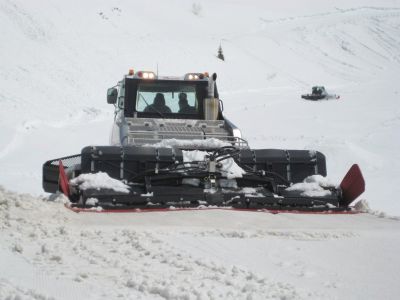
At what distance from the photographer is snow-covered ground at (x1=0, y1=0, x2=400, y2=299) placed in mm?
4004

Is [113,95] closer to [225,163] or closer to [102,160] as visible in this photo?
[102,160]

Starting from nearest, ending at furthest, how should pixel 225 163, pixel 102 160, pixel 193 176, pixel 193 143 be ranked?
1. pixel 193 176
2. pixel 102 160
3. pixel 225 163
4. pixel 193 143

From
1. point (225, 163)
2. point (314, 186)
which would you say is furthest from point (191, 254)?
point (314, 186)

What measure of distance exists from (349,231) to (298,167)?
6.05 feet

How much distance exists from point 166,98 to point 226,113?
16709 mm

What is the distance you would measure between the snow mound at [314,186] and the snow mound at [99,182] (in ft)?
6.10

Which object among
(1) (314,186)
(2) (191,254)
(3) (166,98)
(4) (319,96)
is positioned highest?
(4) (319,96)

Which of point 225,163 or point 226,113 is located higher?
point 226,113

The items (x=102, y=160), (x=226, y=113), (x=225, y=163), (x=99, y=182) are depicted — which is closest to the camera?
(x=99, y=182)

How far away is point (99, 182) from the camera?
644 centimetres

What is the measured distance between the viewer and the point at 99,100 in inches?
1048

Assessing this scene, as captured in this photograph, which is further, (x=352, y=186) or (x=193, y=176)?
(x=352, y=186)

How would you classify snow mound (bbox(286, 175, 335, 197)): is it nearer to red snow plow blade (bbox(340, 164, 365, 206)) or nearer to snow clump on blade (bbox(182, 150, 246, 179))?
red snow plow blade (bbox(340, 164, 365, 206))

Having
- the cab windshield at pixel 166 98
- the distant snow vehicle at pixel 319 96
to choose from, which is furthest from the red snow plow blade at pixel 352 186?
the distant snow vehicle at pixel 319 96
